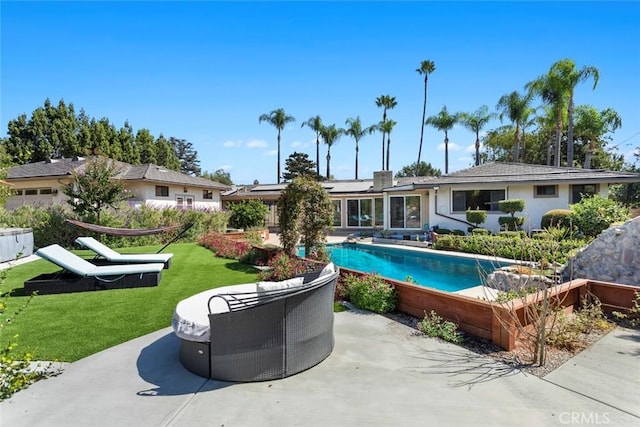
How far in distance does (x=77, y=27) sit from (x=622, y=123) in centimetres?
4217

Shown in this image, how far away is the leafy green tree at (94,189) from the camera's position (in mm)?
13609

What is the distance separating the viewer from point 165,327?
5070mm

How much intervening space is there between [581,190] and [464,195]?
17.0 ft

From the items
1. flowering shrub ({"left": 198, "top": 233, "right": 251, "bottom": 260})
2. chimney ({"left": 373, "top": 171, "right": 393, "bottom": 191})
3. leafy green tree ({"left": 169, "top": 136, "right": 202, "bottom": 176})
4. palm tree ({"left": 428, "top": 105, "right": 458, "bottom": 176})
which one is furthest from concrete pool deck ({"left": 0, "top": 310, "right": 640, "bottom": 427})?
leafy green tree ({"left": 169, "top": 136, "right": 202, "bottom": 176})

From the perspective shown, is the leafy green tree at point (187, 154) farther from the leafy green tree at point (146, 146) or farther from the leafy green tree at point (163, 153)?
the leafy green tree at point (146, 146)

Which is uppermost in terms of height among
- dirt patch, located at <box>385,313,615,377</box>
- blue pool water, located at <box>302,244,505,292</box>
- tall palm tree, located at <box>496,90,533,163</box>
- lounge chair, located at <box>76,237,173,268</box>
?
tall palm tree, located at <box>496,90,533,163</box>

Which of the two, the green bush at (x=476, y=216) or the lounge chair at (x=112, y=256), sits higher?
the green bush at (x=476, y=216)

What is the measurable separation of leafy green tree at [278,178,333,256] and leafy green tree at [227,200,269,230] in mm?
11272

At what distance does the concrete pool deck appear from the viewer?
2.79 meters

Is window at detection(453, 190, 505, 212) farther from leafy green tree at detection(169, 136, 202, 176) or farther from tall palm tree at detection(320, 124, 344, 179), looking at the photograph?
leafy green tree at detection(169, 136, 202, 176)

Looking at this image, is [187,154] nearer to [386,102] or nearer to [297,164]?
[297,164]

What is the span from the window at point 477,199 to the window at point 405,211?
261cm

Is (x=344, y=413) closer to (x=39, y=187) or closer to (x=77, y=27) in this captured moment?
(x=77, y=27)

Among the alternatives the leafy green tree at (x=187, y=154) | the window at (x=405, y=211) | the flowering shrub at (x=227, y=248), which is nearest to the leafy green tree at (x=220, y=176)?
the leafy green tree at (x=187, y=154)
